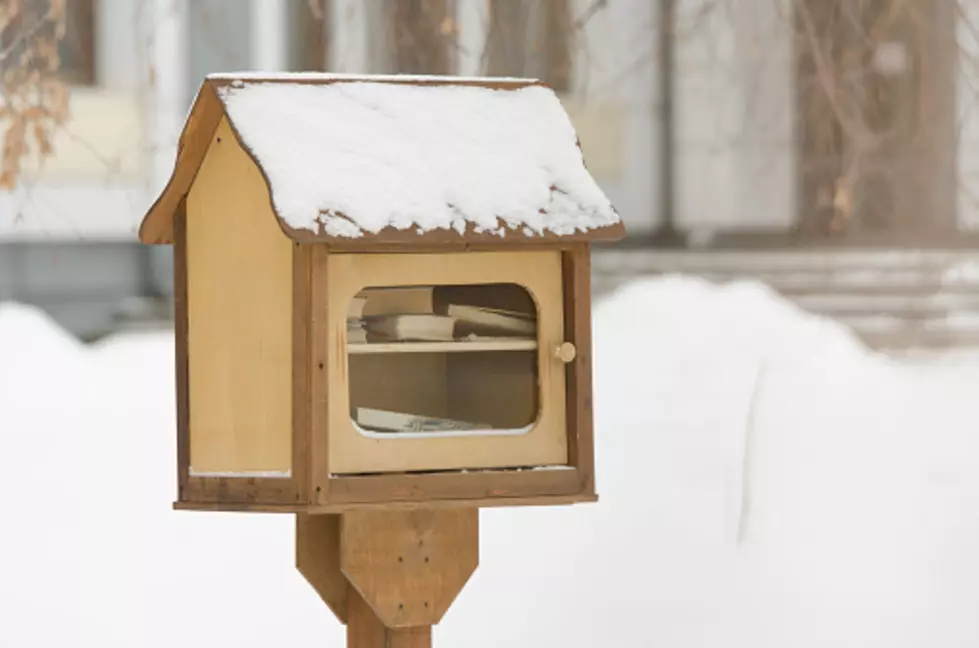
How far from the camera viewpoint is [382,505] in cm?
197

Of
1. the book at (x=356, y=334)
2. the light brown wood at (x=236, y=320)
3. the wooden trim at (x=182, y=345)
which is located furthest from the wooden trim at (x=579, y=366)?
the wooden trim at (x=182, y=345)

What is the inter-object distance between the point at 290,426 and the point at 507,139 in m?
0.47

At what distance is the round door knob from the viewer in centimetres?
204

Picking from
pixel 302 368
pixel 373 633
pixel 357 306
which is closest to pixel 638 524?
pixel 373 633

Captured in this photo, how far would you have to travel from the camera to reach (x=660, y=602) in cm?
352

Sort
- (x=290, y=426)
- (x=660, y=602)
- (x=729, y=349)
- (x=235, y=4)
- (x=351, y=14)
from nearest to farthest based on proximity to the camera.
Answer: (x=290, y=426)
(x=660, y=602)
(x=729, y=349)
(x=351, y=14)
(x=235, y=4)

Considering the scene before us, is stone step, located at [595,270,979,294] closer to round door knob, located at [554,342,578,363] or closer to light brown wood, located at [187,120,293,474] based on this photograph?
→ round door knob, located at [554,342,578,363]

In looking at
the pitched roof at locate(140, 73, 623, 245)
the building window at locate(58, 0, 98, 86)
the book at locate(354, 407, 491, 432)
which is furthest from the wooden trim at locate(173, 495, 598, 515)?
the building window at locate(58, 0, 98, 86)

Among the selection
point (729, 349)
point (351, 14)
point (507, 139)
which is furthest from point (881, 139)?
point (507, 139)

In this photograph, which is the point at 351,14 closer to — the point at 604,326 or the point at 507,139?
the point at 604,326

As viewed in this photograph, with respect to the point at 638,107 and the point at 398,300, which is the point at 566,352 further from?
the point at 638,107

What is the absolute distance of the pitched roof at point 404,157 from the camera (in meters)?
1.92

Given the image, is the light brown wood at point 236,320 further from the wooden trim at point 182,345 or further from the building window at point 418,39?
the building window at point 418,39

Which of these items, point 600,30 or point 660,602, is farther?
point 600,30
